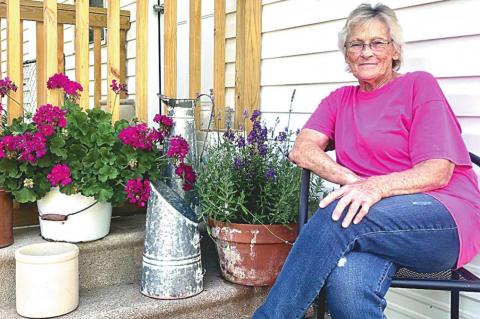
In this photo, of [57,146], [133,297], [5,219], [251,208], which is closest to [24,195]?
[5,219]

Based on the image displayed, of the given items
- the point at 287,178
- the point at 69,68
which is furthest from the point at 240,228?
the point at 69,68

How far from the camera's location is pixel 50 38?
2418 mm

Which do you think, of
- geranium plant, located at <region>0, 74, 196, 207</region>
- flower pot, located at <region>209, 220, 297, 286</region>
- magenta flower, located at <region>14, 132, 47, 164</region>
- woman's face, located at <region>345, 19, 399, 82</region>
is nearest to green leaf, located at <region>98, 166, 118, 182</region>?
geranium plant, located at <region>0, 74, 196, 207</region>

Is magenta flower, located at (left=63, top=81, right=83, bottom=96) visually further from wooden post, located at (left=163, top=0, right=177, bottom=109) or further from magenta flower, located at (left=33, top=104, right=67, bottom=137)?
wooden post, located at (left=163, top=0, right=177, bottom=109)

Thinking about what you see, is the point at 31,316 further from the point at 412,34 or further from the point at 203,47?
the point at 203,47

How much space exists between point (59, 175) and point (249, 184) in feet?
2.49

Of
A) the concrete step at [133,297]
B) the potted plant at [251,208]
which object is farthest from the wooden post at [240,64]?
the concrete step at [133,297]

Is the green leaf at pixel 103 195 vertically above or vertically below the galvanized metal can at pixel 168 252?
above

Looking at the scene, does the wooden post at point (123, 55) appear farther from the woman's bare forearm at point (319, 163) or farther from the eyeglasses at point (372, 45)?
the eyeglasses at point (372, 45)

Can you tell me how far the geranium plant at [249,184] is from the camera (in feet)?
7.13

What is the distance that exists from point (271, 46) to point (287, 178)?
0.89 metres

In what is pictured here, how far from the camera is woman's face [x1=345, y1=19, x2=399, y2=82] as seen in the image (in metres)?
1.86

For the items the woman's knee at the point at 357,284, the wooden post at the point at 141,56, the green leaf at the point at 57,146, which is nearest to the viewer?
the woman's knee at the point at 357,284

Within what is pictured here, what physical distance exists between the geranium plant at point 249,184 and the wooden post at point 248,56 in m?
0.55
